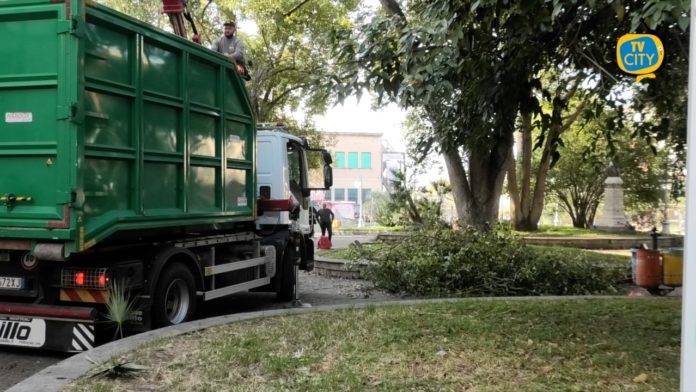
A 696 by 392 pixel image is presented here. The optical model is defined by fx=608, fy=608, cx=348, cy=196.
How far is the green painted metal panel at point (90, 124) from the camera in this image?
5250mm

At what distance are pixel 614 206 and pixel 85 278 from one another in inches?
990

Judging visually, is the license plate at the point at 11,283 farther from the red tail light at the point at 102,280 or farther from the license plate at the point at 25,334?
the red tail light at the point at 102,280

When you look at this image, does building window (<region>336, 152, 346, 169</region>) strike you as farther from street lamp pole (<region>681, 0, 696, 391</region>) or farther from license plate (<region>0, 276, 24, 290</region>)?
street lamp pole (<region>681, 0, 696, 391</region>)

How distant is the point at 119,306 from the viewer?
5559mm

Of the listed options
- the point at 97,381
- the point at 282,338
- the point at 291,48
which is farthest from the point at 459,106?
the point at 291,48

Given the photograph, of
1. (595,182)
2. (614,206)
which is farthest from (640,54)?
(595,182)

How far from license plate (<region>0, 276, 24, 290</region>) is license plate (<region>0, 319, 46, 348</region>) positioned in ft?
1.07

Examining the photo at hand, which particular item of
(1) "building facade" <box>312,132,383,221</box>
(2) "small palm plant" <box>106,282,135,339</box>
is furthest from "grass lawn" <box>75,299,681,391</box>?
(1) "building facade" <box>312,132,383,221</box>

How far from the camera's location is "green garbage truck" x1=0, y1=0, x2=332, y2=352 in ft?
17.4

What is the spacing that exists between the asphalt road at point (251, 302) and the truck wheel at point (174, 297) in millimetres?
992

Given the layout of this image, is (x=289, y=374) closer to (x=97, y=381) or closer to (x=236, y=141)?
(x=97, y=381)

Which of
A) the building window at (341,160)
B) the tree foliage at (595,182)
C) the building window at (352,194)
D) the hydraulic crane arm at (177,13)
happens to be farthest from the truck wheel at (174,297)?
the building window at (352,194)

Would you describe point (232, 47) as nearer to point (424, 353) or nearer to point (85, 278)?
point (85, 278)

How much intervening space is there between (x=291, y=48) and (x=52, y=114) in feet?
57.9
